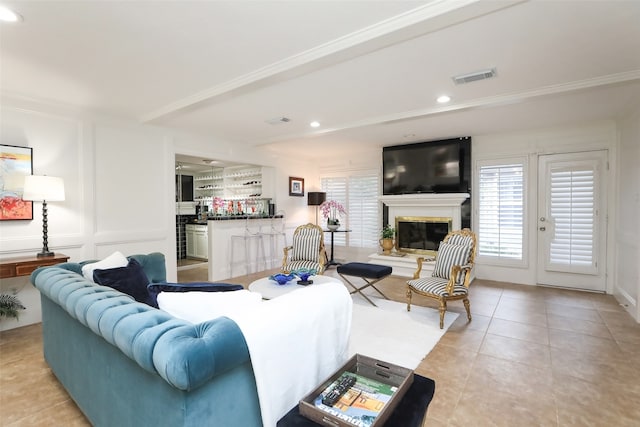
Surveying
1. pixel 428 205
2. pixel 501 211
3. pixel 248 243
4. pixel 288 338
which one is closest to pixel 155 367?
pixel 288 338

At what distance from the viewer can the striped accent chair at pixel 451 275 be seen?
11.3 feet

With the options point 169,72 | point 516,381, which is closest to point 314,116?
point 169,72

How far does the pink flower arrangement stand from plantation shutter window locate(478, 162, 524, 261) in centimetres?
281

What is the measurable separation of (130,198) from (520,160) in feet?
20.0

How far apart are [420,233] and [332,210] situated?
Result: 2132 millimetres

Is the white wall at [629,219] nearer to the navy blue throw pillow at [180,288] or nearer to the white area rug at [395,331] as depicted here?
the white area rug at [395,331]

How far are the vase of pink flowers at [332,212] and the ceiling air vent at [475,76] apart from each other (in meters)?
4.13

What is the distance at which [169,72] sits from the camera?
2.88 meters

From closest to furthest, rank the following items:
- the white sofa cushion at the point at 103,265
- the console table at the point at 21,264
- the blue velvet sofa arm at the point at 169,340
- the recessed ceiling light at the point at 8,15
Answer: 1. the blue velvet sofa arm at the point at 169,340
2. the recessed ceiling light at the point at 8,15
3. the white sofa cushion at the point at 103,265
4. the console table at the point at 21,264

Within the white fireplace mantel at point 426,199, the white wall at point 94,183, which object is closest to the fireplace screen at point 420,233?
the white fireplace mantel at point 426,199

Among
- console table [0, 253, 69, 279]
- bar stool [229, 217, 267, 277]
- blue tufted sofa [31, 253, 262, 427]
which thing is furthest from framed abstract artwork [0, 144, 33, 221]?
bar stool [229, 217, 267, 277]

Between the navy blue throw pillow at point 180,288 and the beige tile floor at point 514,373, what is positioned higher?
the navy blue throw pillow at point 180,288

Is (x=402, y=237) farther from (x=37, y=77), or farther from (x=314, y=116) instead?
(x=37, y=77)

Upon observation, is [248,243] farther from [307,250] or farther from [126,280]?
[126,280]
